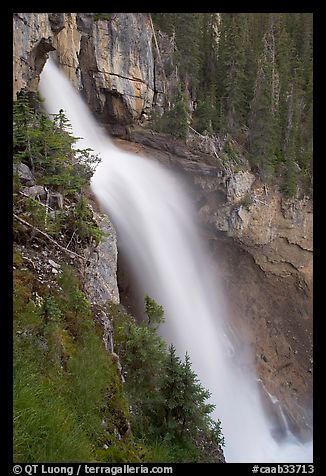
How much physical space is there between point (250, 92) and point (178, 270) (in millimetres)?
14068

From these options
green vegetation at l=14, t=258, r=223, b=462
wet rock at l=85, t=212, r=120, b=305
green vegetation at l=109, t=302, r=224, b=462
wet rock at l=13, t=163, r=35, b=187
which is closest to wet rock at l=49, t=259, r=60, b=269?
green vegetation at l=14, t=258, r=223, b=462

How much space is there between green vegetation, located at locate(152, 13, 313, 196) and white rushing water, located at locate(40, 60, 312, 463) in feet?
14.5

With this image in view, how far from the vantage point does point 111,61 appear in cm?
1930

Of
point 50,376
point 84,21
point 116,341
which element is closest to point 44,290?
point 50,376

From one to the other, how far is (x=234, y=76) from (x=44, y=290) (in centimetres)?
2164

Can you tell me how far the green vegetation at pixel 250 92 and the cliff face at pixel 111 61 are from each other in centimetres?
231

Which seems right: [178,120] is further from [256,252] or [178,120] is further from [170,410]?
[170,410]

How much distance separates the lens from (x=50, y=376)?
14.4ft

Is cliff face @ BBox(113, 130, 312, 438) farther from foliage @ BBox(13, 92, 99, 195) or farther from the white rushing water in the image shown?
foliage @ BBox(13, 92, 99, 195)

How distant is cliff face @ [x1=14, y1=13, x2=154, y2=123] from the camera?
17.8 meters

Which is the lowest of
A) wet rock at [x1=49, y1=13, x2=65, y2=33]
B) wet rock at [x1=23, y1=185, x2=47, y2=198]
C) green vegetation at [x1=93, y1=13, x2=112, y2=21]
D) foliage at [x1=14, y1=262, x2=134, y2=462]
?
foliage at [x1=14, y1=262, x2=134, y2=462]
